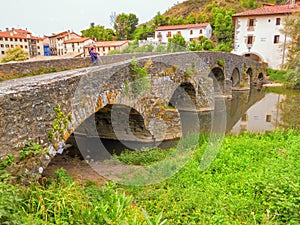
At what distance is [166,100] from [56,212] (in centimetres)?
815

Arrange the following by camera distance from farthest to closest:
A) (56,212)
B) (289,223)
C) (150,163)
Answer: (150,163)
(289,223)
(56,212)

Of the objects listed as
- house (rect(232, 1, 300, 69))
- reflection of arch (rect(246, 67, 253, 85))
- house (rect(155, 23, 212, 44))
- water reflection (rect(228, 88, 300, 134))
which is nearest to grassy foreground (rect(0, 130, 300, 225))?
water reflection (rect(228, 88, 300, 134))

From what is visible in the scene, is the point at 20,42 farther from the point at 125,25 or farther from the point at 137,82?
the point at 137,82

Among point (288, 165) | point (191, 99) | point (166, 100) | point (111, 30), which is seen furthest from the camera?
point (111, 30)

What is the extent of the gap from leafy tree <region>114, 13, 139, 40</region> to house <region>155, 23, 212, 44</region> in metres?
9.57

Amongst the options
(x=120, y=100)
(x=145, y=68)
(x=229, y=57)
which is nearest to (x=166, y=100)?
(x=145, y=68)

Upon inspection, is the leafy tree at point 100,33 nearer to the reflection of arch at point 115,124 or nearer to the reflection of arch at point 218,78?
the reflection of arch at point 218,78

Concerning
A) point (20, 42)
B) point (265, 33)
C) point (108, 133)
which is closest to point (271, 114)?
point (108, 133)

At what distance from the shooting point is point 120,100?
8484 millimetres

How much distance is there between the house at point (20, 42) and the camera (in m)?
50.6

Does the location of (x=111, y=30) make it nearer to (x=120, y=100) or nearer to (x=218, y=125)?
(x=218, y=125)

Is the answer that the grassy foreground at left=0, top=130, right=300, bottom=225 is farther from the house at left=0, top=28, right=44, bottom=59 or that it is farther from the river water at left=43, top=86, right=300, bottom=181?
the house at left=0, top=28, right=44, bottom=59

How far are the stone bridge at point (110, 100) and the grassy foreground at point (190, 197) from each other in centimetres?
91

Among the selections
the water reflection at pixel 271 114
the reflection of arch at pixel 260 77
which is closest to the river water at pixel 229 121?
the water reflection at pixel 271 114
